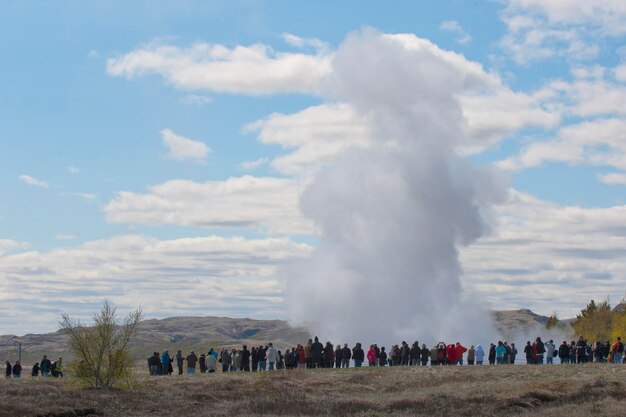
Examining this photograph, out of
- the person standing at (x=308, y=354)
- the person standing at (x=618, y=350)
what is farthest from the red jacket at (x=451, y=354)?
the person standing at (x=618, y=350)

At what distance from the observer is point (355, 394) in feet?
132

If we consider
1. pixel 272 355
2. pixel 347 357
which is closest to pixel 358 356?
pixel 347 357

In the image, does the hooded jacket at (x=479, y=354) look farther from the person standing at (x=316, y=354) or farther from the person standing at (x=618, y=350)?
the person standing at (x=316, y=354)

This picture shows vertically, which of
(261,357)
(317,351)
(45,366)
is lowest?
(45,366)

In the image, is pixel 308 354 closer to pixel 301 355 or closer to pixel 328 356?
pixel 301 355

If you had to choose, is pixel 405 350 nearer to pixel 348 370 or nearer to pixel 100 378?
pixel 348 370

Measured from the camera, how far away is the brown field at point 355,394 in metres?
31.5

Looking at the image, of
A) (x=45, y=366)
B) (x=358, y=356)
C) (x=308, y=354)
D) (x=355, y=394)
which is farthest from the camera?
(x=45, y=366)

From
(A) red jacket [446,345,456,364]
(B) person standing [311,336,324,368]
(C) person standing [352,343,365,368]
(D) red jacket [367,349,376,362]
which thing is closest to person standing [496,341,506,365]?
(A) red jacket [446,345,456,364]

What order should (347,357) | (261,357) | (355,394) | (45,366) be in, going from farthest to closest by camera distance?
(45,366), (261,357), (347,357), (355,394)

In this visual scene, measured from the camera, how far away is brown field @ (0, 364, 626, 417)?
31531mm

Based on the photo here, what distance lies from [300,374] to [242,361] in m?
7.87

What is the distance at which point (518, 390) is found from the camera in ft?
Result: 119

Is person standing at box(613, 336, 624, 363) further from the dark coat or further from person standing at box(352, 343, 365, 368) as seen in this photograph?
the dark coat
